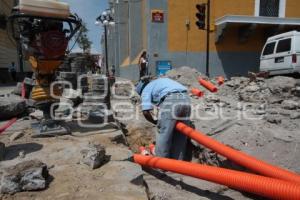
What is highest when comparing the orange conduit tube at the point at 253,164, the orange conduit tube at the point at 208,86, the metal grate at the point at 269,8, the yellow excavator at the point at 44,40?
the metal grate at the point at 269,8

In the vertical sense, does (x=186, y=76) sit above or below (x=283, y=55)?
below

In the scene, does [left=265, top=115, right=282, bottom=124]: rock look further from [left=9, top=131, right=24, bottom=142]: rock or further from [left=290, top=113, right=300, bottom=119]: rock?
[left=9, top=131, right=24, bottom=142]: rock

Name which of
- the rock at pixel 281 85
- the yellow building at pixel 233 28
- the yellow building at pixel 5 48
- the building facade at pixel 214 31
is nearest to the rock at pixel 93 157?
the rock at pixel 281 85

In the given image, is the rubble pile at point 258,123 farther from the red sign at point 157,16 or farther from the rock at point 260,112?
the red sign at point 157,16

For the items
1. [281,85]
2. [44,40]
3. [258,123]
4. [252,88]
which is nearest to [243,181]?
[258,123]

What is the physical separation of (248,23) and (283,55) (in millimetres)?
7986

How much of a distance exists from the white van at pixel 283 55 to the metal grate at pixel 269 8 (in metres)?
9.38

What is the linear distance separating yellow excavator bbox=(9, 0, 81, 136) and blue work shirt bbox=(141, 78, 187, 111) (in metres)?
1.48

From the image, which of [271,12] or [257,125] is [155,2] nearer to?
[271,12]

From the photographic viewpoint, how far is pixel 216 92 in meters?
12.2

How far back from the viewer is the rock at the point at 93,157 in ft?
14.0

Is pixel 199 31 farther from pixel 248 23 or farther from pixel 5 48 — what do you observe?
pixel 5 48

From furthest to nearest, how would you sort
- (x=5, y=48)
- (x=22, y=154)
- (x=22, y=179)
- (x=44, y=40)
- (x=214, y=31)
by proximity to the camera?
(x=5, y=48)
(x=214, y=31)
(x=44, y=40)
(x=22, y=154)
(x=22, y=179)

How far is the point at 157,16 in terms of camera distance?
19906mm
